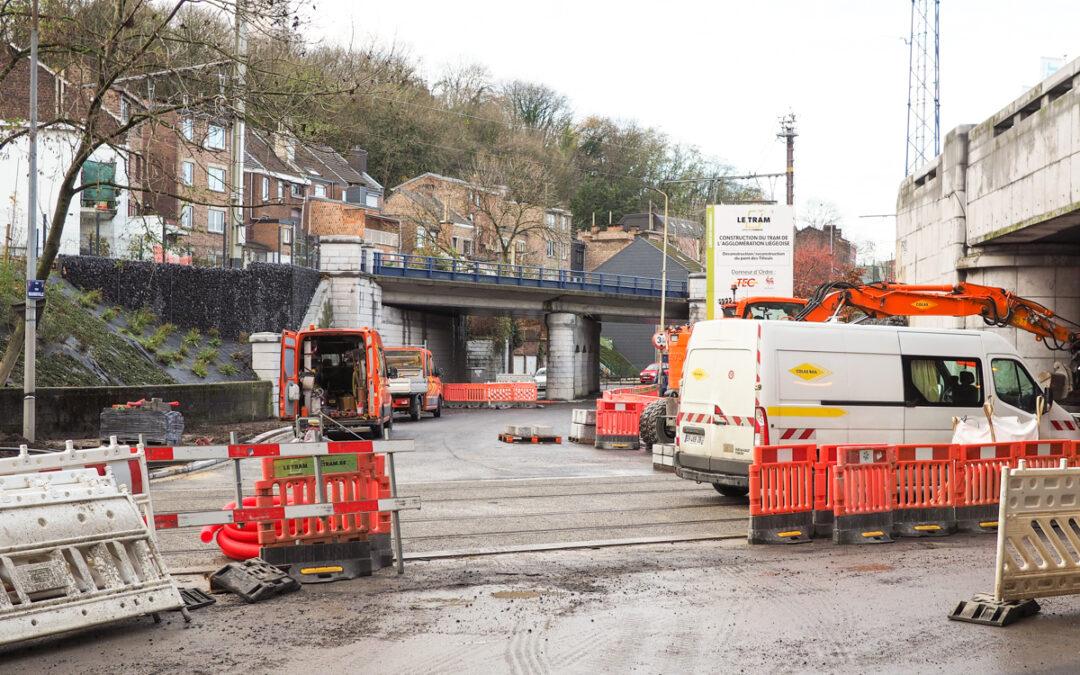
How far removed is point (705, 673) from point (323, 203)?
70.0 m

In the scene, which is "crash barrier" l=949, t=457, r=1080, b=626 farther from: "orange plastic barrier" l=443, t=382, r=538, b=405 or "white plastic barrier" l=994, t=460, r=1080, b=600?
"orange plastic barrier" l=443, t=382, r=538, b=405

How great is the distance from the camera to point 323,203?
7431cm

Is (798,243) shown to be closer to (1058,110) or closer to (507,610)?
(1058,110)

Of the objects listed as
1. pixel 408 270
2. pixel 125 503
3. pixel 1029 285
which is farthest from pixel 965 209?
pixel 408 270

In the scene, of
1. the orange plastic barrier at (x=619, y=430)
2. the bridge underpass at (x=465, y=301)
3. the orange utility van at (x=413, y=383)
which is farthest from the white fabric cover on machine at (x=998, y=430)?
the bridge underpass at (x=465, y=301)

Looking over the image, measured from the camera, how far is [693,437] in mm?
15086

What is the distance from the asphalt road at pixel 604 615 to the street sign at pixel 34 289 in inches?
440

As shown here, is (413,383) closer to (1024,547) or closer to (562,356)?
(562,356)

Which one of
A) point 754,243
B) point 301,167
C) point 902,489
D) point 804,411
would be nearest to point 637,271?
point 301,167

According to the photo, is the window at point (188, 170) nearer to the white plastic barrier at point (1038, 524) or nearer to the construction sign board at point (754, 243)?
the construction sign board at point (754, 243)

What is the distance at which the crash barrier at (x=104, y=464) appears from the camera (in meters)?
8.26

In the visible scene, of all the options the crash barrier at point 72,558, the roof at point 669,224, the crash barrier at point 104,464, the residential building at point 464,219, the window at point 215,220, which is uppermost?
the roof at point 669,224

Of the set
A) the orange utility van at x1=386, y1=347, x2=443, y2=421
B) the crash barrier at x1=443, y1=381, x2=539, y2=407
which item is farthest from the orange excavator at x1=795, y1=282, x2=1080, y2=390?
the crash barrier at x1=443, y1=381, x2=539, y2=407

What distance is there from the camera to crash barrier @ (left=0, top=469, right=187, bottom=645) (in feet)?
23.4
